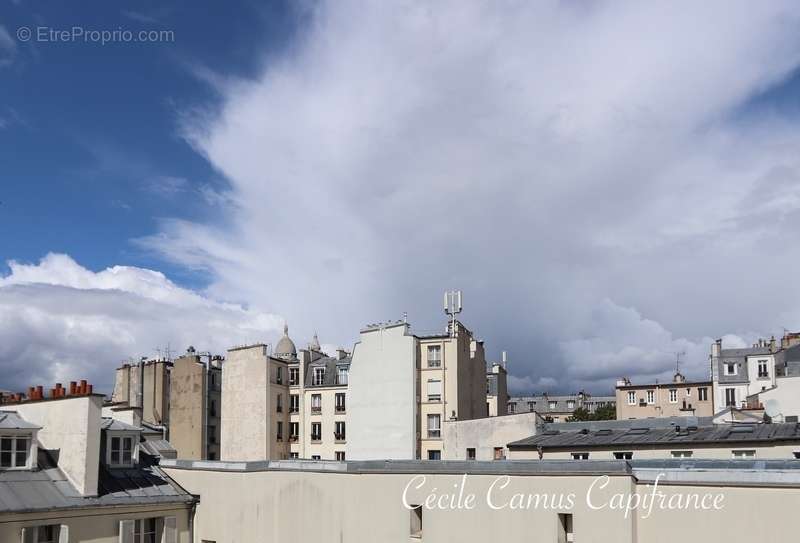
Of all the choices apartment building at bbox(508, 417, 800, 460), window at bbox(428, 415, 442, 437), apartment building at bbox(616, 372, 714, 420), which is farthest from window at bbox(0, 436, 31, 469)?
apartment building at bbox(616, 372, 714, 420)

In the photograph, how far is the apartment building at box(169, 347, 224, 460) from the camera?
261ft

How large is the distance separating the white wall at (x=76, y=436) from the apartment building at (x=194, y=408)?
A: 1948 inches

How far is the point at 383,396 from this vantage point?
218ft

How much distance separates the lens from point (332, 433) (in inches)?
2867

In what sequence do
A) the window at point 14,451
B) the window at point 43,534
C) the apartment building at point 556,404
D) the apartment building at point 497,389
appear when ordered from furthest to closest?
1. the apartment building at point 556,404
2. the apartment building at point 497,389
3. the window at point 14,451
4. the window at point 43,534

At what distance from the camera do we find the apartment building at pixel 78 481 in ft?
89.7

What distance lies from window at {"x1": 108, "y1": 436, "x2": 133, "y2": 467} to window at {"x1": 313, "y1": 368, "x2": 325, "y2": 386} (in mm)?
42824

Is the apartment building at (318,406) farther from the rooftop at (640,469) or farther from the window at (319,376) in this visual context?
the rooftop at (640,469)

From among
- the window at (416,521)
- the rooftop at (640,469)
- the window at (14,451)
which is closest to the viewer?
the rooftop at (640,469)

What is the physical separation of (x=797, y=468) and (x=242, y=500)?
20907 mm

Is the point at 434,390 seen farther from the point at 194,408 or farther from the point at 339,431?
the point at 194,408

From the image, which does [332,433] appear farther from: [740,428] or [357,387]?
[740,428]

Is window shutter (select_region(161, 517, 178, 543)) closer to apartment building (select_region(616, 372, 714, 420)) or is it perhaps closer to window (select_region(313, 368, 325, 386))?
window (select_region(313, 368, 325, 386))

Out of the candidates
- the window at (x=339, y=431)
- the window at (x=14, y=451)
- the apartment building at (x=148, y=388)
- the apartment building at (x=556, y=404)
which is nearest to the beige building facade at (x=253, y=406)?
the window at (x=339, y=431)
